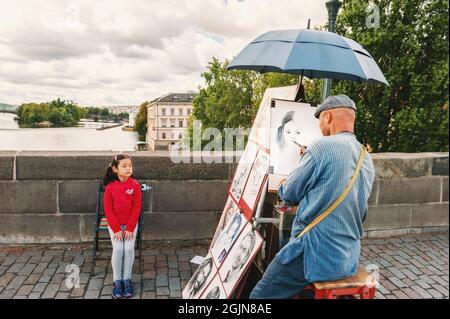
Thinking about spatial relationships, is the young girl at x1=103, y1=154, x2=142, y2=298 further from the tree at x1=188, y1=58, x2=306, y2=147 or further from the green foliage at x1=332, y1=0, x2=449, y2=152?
the tree at x1=188, y1=58, x2=306, y2=147

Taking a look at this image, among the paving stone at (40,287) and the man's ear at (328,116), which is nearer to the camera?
the man's ear at (328,116)

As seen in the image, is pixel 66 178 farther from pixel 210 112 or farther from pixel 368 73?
pixel 210 112

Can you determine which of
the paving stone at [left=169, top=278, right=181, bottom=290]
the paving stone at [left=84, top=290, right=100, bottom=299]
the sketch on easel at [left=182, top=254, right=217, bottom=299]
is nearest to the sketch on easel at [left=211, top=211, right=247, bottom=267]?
the sketch on easel at [left=182, top=254, right=217, bottom=299]

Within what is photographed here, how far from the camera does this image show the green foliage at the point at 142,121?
101 metres

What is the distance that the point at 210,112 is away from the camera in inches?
1906

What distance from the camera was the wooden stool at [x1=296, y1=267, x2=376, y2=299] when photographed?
8.07ft

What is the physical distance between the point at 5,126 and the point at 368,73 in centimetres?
493

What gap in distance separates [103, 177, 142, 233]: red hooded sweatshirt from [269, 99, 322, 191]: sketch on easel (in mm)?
1519

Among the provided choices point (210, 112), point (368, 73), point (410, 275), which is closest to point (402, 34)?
point (410, 275)

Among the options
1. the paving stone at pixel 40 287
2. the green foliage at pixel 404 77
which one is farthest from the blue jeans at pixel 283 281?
the green foliage at pixel 404 77

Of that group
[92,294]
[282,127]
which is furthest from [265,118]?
[92,294]

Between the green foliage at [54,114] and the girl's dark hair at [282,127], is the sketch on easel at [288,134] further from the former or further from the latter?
the green foliage at [54,114]

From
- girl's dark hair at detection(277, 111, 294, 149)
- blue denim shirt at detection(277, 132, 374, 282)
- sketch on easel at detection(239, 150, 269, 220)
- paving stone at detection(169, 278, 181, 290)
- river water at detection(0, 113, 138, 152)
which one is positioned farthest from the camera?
river water at detection(0, 113, 138, 152)

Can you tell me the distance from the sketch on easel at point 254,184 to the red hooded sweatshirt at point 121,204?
116cm
